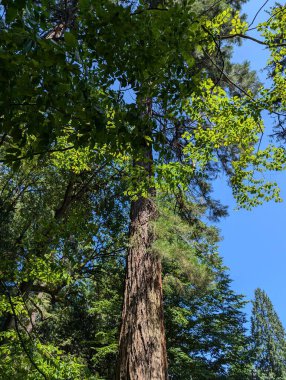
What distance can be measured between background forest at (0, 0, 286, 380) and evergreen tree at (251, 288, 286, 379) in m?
28.5

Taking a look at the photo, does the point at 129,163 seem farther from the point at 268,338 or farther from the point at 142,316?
the point at 268,338

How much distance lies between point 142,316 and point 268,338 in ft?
158

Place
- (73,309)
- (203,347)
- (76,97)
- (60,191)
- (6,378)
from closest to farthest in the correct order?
(76,97) → (6,378) → (60,191) → (203,347) → (73,309)

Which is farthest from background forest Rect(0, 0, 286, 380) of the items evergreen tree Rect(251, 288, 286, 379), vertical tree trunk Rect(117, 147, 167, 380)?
evergreen tree Rect(251, 288, 286, 379)

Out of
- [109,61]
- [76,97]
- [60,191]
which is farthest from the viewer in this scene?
[60,191]

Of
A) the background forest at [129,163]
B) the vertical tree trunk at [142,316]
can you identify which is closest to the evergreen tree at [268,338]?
the background forest at [129,163]

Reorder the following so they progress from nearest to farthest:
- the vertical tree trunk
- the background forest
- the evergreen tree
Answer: the background forest → the vertical tree trunk → the evergreen tree

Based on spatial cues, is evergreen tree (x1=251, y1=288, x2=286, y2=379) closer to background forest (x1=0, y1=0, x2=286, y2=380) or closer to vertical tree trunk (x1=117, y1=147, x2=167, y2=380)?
background forest (x1=0, y1=0, x2=286, y2=380)

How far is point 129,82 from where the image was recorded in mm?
2020

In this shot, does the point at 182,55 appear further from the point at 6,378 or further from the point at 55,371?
the point at 55,371

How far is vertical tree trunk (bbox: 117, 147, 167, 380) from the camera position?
3.62 meters

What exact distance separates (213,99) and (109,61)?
3279 mm

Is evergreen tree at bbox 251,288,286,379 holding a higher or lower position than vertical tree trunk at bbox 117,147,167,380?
higher

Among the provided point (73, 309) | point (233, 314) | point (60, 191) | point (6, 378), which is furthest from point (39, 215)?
point (233, 314)
